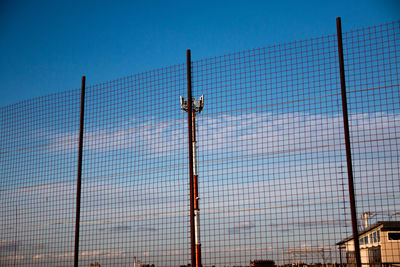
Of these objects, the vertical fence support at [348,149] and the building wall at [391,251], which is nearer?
the vertical fence support at [348,149]

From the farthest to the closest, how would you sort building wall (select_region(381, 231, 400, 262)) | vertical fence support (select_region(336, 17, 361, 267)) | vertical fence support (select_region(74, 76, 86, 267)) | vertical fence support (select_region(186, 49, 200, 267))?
vertical fence support (select_region(74, 76, 86, 267)), vertical fence support (select_region(186, 49, 200, 267)), building wall (select_region(381, 231, 400, 262)), vertical fence support (select_region(336, 17, 361, 267))

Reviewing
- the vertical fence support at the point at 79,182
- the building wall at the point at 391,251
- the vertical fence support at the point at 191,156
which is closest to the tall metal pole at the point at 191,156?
the vertical fence support at the point at 191,156

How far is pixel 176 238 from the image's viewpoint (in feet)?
19.4

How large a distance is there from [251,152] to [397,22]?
2.46m

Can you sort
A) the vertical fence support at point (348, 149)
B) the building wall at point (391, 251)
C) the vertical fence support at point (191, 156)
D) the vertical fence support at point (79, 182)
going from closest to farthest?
the vertical fence support at point (348, 149) < the building wall at point (391, 251) < the vertical fence support at point (191, 156) < the vertical fence support at point (79, 182)

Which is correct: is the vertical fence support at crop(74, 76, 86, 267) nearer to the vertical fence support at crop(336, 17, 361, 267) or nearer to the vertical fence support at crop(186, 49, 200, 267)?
the vertical fence support at crop(186, 49, 200, 267)

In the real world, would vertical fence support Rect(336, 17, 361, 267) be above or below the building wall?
above

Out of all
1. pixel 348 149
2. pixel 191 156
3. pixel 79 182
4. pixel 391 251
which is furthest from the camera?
pixel 391 251

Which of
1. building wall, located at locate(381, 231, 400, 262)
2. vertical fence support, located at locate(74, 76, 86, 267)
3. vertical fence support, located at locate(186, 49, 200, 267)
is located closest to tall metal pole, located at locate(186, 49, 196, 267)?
vertical fence support, located at locate(186, 49, 200, 267)

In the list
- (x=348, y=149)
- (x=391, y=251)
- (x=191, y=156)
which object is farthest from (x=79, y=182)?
(x=391, y=251)

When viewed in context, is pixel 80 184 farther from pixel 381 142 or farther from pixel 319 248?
pixel 381 142

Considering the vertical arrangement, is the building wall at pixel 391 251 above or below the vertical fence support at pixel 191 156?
below

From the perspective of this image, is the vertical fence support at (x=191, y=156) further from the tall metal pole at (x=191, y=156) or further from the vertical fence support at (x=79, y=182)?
the vertical fence support at (x=79, y=182)

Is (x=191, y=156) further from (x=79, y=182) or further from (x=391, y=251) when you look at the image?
(x=391, y=251)
